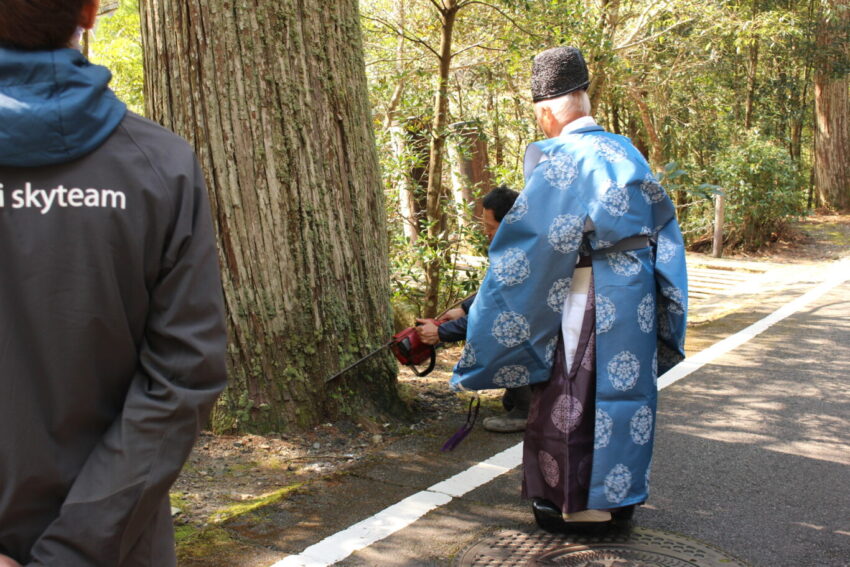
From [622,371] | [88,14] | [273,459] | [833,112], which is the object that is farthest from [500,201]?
[833,112]

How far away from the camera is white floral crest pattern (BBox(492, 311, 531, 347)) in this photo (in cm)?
338

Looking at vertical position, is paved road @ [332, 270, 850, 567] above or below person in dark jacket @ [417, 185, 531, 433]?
below

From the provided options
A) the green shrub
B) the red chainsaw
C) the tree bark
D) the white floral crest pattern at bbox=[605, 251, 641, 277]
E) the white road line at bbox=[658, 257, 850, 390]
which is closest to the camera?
the white floral crest pattern at bbox=[605, 251, 641, 277]

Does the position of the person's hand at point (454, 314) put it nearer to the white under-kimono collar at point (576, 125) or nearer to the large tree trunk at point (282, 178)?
the large tree trunk at point (282, 178)

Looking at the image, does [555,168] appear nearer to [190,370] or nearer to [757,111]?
[190,370]

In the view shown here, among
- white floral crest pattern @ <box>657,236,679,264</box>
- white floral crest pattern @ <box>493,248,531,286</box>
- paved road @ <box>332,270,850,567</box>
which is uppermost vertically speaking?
white floral crest pattern @ <box>657,236,679,264</box>

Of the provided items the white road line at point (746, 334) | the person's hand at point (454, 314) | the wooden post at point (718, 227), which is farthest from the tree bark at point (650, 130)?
the person's hand at point (454, 314)

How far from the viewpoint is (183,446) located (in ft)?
5.27

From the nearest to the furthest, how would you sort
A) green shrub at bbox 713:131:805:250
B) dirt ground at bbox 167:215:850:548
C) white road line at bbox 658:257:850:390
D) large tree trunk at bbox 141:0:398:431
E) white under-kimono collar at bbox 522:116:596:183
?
white under-kimono collar at bbox 522:116:596:183 → dirt ground at bbox 167:215:850:548 → large tree trunk at bbox 141:0:398:431 → white road line at bbox 658:257:850:390 → green shrub at bbox 713:131:805:250

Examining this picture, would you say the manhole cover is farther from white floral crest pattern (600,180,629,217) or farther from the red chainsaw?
white floral crest pattern (600,180,629,217)

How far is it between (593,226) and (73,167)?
218 cm

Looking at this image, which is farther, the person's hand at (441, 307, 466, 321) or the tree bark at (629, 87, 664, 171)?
the tree bark at (629, 87, 664, 171)

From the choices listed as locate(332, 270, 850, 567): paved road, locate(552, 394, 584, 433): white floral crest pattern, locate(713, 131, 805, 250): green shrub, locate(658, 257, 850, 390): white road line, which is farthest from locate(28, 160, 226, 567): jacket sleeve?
locate(713, 131, 805, 250): green shrub

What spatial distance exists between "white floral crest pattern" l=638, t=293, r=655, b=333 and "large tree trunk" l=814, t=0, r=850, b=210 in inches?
673
